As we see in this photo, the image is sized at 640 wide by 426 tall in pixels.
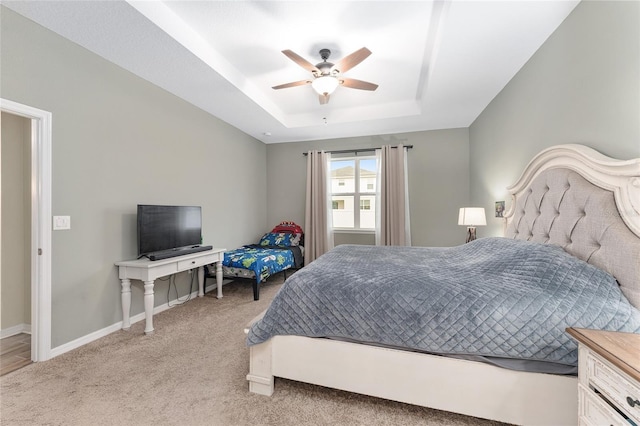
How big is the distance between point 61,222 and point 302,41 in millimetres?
2528

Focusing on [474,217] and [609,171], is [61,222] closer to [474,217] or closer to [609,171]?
[609,171]

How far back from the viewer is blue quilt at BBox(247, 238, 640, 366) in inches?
46.2

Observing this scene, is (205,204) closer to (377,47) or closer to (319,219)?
(319,219)

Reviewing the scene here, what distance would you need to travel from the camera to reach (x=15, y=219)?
2.37m

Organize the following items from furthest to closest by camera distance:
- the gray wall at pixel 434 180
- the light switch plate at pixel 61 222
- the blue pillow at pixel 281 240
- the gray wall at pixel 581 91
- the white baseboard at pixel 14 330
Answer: the blue pillow at pixel 281 240
the gray wall at pixel 434 180
the white baseboard at pixel 14 330
the light switch plate at pixel 61 222
the gray wall at pixel 581 91

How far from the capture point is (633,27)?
133 cm

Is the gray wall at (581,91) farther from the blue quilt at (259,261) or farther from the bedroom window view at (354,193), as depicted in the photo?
the blue quilt at (259,261)

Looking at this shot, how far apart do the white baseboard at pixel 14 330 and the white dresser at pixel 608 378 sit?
13.0 ft

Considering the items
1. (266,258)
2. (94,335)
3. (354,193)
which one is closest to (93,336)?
(94,335)

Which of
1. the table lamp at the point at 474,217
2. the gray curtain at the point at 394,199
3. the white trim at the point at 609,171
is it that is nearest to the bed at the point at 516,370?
the white trim at the point at 609,171

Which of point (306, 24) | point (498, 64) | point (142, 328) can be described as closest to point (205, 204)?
point (142, 328)

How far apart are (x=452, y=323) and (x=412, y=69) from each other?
268 centimetres

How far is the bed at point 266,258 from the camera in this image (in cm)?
326

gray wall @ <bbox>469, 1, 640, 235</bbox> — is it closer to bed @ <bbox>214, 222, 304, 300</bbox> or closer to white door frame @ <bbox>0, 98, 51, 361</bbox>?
bed @ <bbox>214, 222, 304, 300</bbox>
